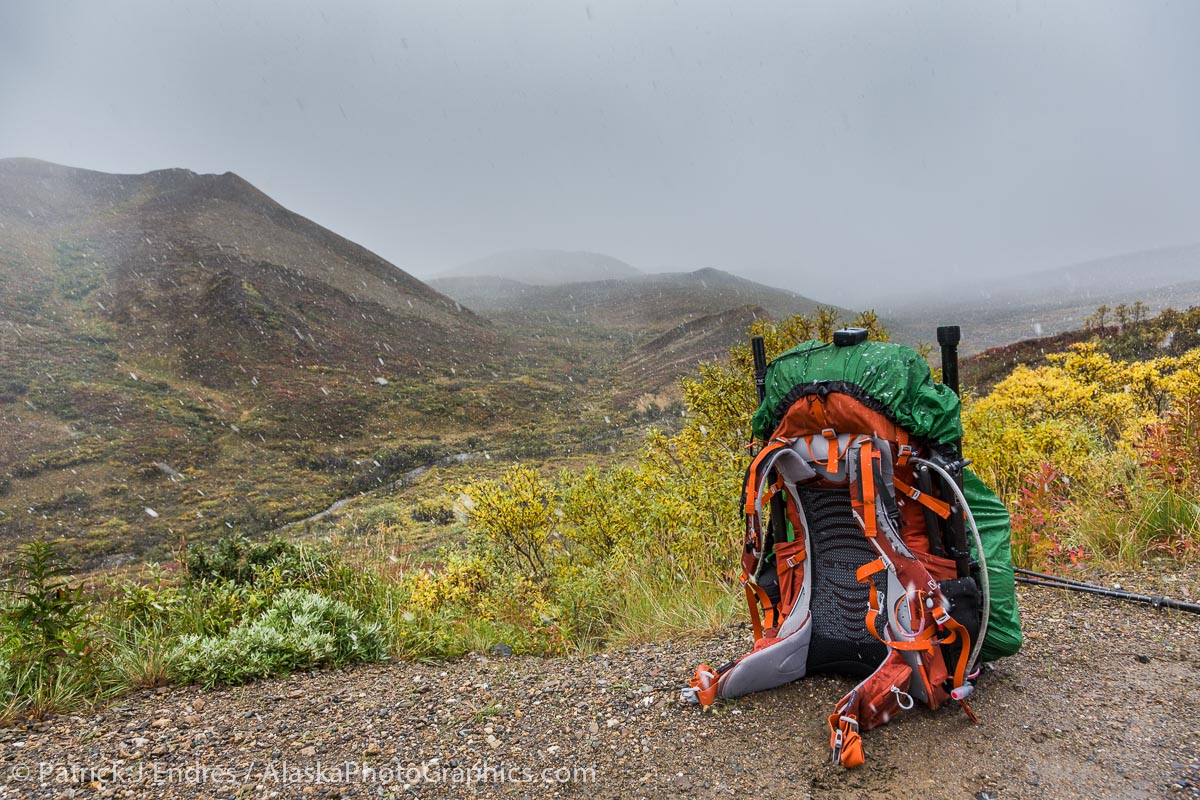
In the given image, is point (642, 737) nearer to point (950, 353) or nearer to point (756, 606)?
point (756, 606)

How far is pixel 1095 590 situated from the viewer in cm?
345

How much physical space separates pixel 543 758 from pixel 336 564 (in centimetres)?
296

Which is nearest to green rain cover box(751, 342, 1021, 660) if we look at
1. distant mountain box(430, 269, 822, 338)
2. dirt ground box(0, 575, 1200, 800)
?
dirt ground box(0, 575, 1200, 800)

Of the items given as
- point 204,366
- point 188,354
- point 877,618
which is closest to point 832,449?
point 877,618

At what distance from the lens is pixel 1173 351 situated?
18188mm

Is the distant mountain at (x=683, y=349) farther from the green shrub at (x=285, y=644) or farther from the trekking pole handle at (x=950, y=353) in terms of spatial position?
the trekking pole handle at (x=950, y=353)

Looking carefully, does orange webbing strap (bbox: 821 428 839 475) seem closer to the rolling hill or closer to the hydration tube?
the hydration tube

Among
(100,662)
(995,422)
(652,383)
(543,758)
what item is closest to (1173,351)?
(995,422)

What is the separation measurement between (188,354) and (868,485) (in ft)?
198

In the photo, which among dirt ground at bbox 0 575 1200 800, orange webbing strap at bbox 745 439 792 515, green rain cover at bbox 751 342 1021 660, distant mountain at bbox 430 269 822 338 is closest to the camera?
dirt ground at bbox 0 575 1200 800

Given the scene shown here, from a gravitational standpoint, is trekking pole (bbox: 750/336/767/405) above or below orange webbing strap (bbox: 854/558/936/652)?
above

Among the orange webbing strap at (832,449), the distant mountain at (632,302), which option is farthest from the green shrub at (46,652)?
the distant mountain at (632,302)

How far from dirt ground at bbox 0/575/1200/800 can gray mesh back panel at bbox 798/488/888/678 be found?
149 millimetres

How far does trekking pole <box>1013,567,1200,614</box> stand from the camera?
3174mm
